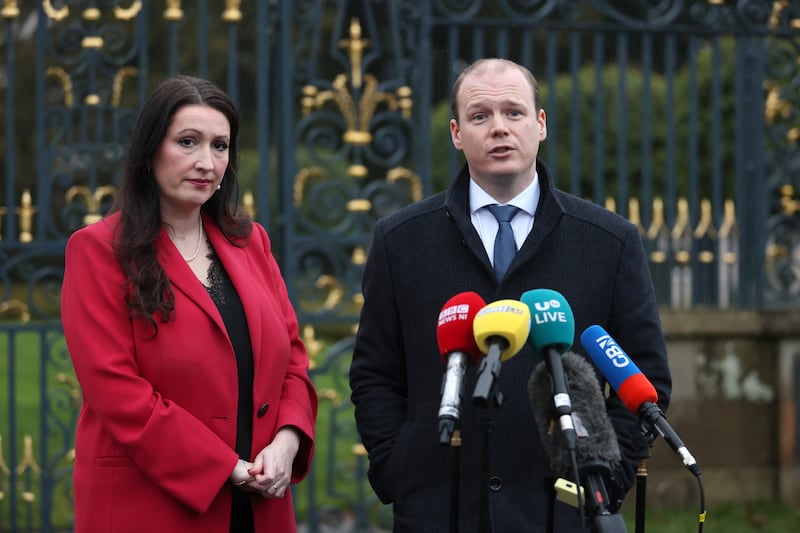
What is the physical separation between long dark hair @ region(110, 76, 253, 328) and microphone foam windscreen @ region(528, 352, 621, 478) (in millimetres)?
1066

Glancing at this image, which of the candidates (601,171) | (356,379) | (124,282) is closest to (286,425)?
(356,379)

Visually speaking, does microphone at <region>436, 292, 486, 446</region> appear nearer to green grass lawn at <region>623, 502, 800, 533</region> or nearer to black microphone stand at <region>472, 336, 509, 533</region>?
black microphone stand at <region>472, 336, 509, 533</region>

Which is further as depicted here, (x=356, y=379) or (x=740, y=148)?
(x=740, y=148)

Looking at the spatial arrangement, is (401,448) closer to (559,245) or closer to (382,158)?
(559,245)

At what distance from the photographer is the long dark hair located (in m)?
3.35

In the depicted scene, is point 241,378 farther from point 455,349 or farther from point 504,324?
point 504,324

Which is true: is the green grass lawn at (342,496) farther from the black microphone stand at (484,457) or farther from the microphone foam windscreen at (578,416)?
the black microphone stand at (484,457)

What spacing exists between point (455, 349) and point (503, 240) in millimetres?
767

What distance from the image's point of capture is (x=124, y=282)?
3363 millimetres

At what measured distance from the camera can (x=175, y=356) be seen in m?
3.34

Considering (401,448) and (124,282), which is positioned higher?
(124,282)

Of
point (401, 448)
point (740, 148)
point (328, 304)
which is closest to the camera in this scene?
point (401, 448)

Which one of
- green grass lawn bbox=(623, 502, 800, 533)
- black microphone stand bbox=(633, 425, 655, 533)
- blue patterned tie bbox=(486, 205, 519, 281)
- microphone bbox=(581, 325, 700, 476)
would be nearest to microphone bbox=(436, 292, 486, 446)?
microphone bbox=(581, 325, 700, 476)

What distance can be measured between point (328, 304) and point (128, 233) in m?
3.33
